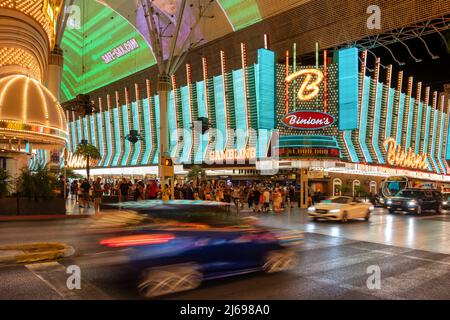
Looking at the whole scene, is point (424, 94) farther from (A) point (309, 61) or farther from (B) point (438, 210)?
(B) point (438, 210)

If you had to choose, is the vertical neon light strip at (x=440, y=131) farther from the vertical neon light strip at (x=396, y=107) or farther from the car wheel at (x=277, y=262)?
the car wheel at (x=277, y=262)

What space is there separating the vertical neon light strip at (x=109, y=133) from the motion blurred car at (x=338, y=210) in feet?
157

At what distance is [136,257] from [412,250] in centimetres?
786

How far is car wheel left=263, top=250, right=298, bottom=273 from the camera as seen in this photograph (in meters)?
7.61

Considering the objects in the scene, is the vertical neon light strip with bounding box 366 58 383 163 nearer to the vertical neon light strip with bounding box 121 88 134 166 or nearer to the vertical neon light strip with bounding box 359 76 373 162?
the vertical neon light strip with bounding box 359 76 373 162

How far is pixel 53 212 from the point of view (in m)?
19.1

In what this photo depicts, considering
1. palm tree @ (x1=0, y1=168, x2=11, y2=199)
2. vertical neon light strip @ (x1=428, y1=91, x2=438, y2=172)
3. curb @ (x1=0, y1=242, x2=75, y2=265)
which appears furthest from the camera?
vertical neon light strip @ (x1=428, y1=91, x2=438, y2=172)

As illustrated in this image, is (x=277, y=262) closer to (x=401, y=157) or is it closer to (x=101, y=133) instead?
(x=401, y=157)

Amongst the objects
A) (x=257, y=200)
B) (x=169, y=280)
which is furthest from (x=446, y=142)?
(x=169, y=280)

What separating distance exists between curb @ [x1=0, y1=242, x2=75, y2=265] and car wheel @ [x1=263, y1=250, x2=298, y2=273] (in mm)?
4723

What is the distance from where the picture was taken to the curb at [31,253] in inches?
338

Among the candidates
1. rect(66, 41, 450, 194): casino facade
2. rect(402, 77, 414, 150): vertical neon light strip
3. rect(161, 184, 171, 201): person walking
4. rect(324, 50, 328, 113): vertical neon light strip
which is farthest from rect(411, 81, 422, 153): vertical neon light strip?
rect(161, 184, 171, 201): person walking

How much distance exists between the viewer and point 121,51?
62469mm

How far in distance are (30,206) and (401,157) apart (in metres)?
41.2
